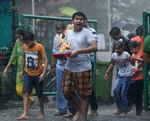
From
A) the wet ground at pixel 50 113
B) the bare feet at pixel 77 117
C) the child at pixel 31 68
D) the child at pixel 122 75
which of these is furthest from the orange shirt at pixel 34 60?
the child at pixel 122 75

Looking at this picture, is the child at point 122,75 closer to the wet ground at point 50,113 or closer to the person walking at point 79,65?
the wet ground at point 50,113

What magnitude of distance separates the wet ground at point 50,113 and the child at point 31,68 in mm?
358

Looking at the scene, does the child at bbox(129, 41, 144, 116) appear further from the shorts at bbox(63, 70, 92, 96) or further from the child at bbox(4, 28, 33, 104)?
the child at bbox(4, 28, 33, 104)

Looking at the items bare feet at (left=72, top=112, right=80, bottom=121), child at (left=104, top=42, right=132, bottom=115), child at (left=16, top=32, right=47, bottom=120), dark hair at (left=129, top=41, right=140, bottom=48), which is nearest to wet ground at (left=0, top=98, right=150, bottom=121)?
child at (left=104, top=42, right=132, bottom=115)

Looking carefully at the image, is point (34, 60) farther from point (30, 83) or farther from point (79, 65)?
point (79, 65)

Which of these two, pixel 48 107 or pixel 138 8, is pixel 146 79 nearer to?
pixel 48 107

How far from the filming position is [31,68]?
911cm

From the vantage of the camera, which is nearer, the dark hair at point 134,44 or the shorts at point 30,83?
the shorts at point 30,83

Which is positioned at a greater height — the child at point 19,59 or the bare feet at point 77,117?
the child at point 19,59

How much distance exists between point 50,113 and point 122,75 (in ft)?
5.07

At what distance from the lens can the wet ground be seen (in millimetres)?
9273

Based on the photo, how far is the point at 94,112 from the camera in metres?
9.59

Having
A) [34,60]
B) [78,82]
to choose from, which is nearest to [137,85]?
[78,82]

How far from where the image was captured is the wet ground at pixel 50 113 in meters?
9.27
